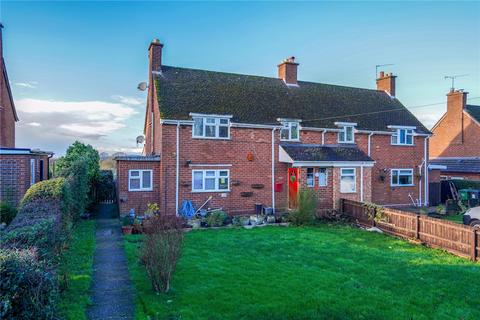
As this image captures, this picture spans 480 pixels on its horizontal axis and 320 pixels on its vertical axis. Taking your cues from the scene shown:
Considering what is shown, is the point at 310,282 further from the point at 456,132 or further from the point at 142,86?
the point at 456,132

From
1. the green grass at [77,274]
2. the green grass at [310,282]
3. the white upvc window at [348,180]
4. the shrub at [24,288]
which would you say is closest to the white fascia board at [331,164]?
the white upvc window at [348,180]

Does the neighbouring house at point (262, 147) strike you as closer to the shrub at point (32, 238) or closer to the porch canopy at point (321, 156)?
the porch canopy at point (321, 156)

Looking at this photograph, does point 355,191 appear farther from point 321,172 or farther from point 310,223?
point 310,223

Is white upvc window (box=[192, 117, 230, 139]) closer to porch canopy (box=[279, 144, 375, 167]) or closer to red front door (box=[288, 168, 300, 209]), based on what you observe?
porch canopy (box=[279, 144, 375, 167])

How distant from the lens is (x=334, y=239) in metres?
13.5

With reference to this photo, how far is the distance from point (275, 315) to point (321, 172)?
14272mm

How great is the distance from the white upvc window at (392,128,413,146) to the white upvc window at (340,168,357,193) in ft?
18.2

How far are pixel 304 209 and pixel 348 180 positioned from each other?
5127mm

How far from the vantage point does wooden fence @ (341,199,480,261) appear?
11.1m

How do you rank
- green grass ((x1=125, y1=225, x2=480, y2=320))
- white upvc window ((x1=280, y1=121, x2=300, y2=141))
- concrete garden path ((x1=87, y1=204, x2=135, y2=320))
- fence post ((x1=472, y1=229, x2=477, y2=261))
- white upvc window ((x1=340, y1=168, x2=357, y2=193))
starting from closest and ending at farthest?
concrete garden path ((x1=87, y1=204, x2=135, y2=320))
green grass ((x1=125, y1=225, x2=480, y2=320))
fence post ((x1=472, y1=229, x2=477, y2=261))
white upvc window ((x1=340, y1=168, x2=357, y2=193))
white upvc window ((x1=280, y1=121, x2=300, y2=141))

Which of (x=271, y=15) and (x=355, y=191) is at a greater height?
(x=271, y=15)

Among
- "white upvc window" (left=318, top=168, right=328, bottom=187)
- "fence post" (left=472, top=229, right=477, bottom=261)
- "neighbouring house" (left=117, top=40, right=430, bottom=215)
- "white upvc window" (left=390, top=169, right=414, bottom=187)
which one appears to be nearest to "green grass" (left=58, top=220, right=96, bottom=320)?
"neighbouring house" (left=117, top=40, right=430, bottom=215)

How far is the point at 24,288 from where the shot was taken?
4043mm

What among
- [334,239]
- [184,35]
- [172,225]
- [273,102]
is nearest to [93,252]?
[172,225]
